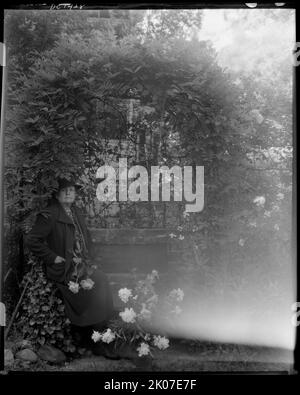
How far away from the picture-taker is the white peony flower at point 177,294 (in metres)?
3.85

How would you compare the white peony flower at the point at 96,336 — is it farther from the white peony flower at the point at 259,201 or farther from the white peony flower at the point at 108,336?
the white peony flower at the point at 259,201

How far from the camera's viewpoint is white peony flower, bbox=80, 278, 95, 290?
383 centimetres

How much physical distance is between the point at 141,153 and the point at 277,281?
1.53 m

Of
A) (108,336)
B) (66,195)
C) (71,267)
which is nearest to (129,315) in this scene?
(108,336)

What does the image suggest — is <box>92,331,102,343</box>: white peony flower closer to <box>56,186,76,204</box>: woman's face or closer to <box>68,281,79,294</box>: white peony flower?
<box>68,281,79,294</box>: white peony flower

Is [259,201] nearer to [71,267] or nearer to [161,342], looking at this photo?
[161,342]

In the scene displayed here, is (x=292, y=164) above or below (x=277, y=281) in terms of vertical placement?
above

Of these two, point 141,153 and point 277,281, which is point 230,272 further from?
point 141,153

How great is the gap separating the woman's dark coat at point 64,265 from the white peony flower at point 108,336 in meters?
0.11

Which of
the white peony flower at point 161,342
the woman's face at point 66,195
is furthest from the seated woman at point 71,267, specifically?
the white peony flower at point 161,342

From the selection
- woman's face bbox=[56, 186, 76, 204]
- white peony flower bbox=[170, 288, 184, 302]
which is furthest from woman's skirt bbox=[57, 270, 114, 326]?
woman's face bbox=[56, 186, 76, 204]

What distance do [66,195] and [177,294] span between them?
1.22m

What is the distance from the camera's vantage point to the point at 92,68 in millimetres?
3760
